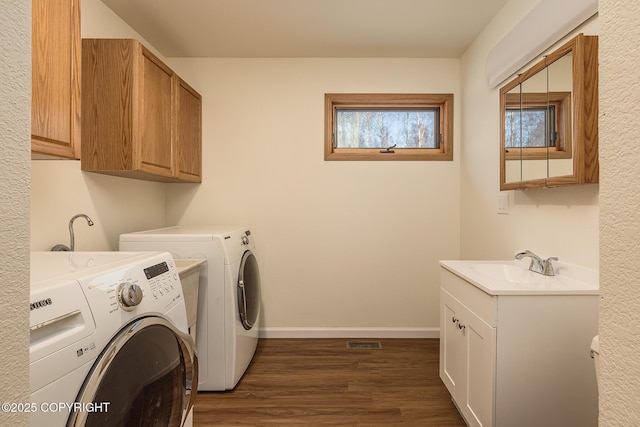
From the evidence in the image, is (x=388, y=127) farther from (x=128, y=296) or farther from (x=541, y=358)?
(x=128, y=296)

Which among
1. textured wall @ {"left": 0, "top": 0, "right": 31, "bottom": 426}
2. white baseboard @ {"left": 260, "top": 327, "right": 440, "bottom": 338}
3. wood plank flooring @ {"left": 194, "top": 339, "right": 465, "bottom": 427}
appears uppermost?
textured wall @ {"left": 0, "top": 0, "right": 31, "bottom": 426}

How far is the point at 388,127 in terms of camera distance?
3.07m

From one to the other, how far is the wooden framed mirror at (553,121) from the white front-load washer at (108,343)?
1.69m

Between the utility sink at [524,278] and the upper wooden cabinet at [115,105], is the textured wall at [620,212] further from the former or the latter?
the upper wooden cabinet at [115,105]

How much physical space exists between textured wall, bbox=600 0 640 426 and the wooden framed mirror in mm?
1020

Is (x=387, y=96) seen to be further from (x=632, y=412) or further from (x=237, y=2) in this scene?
(x=632, y=412)

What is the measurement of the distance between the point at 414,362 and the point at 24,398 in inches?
96.0

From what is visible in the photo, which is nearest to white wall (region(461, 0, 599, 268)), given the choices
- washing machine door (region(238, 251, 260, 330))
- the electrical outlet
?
the electrical outlet

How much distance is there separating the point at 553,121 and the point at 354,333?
2.15 m

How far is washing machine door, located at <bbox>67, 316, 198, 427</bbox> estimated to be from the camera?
2.80 ft

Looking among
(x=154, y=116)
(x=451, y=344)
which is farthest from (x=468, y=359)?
(x=154, y=116)

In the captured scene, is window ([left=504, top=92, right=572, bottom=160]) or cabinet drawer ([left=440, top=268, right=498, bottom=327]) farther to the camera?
window ([left=504, top=92, right=572, bottom=160])

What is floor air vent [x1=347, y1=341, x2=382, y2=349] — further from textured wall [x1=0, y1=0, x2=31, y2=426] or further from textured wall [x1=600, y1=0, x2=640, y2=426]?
textured wall [x1=0, y1=0, x2=31, y2=426]

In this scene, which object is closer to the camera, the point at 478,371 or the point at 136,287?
the point at 136,287
